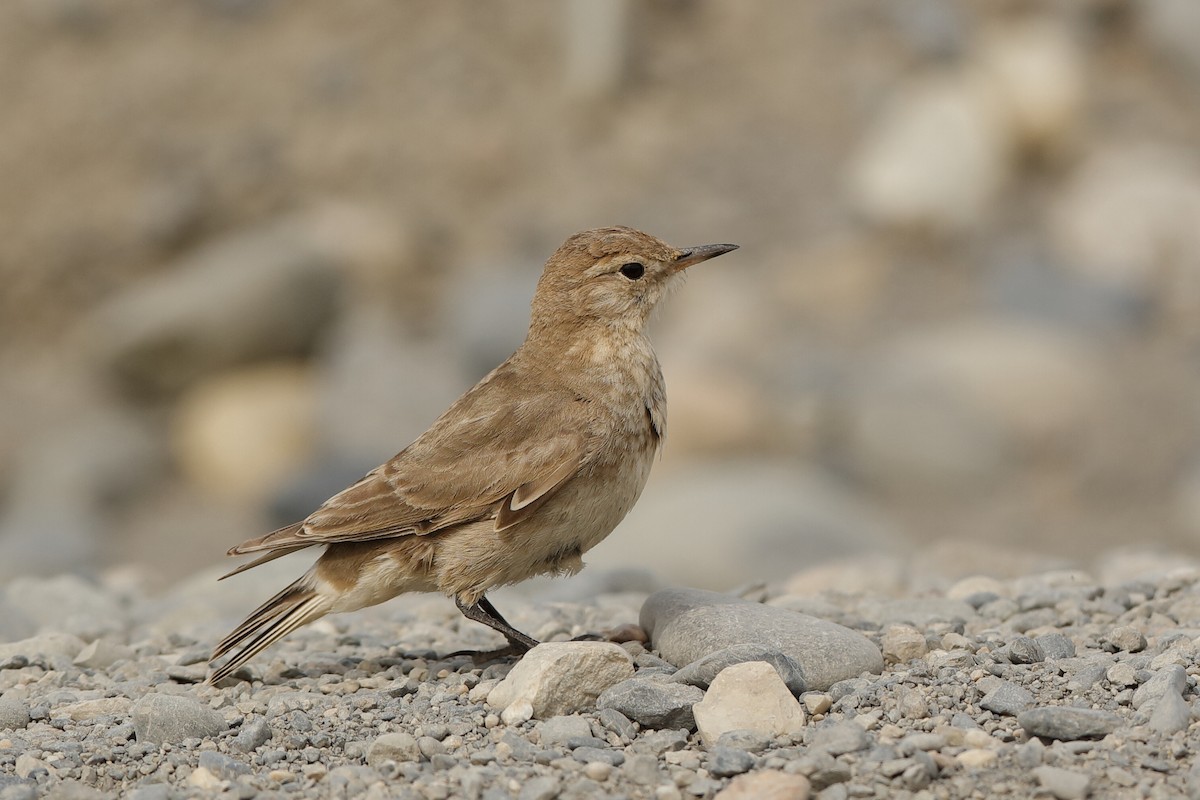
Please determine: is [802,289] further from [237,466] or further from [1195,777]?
[1195,777]

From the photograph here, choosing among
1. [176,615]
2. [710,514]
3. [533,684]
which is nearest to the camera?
[533,684]

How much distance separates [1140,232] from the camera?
1462 centimetres

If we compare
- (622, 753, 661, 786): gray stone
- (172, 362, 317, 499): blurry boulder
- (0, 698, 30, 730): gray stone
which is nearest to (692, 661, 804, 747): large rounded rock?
(622, 753, 661, 786): gray stone

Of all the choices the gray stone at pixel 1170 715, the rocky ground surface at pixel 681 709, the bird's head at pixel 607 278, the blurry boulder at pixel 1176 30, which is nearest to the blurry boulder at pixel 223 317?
the rocky ground surface at pixel 681 709

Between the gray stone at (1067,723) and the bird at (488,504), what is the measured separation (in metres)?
1.81

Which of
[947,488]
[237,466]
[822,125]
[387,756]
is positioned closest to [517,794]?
[387,756]

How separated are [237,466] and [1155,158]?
388 inches

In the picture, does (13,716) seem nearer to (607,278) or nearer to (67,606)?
(67,606)

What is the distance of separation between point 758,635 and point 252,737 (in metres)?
1.75

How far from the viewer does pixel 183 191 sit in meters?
16.2

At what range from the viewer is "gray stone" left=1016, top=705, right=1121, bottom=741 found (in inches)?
171

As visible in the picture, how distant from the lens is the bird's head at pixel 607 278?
6047 millimetres

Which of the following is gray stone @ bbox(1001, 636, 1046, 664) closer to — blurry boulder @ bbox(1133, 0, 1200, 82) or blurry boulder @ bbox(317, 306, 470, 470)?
blurry boulder @ bbox(317, 306, 470, 470)

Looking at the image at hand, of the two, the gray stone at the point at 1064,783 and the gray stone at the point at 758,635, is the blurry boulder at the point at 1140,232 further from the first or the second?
the gray stone at the point at 1064,783
